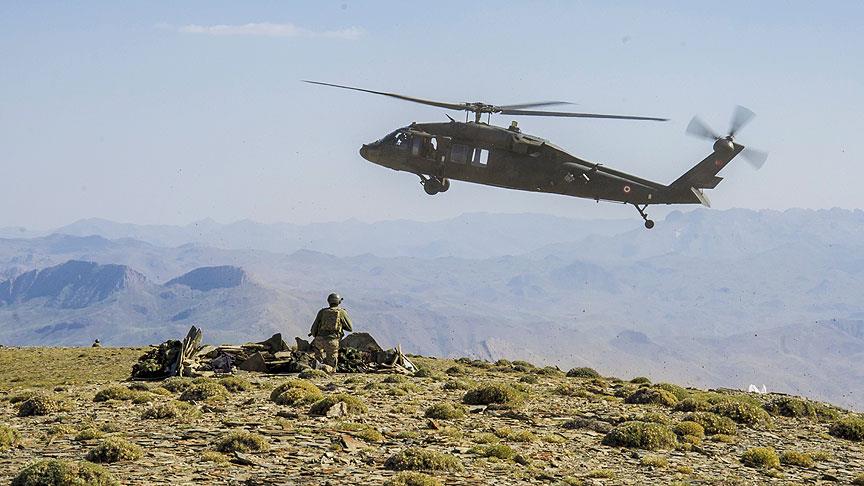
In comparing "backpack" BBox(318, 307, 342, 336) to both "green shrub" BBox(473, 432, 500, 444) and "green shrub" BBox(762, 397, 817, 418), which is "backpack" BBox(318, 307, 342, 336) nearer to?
"green shrub" BBox(473, 432, 500, 444)

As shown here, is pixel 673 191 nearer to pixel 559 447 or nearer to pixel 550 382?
pixel 550 382

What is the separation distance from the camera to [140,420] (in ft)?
94.2

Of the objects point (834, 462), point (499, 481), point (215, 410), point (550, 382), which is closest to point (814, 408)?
point (834, 462)

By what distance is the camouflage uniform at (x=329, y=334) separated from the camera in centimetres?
4141

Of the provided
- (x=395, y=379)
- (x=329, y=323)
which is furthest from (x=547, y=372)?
(x=329, y=323)

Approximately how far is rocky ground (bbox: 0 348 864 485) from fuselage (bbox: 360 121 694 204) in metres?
12.8

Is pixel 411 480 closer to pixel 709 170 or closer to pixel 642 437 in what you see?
pixel 642 437

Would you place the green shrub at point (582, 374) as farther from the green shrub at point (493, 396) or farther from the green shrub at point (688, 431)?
the green shrub at point (688, 431)

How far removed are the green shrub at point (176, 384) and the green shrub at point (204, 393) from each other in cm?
222

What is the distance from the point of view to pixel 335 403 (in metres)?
→ 30.1

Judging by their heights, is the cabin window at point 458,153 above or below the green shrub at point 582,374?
above

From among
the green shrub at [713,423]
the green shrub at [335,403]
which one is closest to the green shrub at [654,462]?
the green shrub at [713,423]

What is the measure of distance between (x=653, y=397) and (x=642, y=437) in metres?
A: 10.2

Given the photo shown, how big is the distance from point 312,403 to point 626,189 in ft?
82.8
